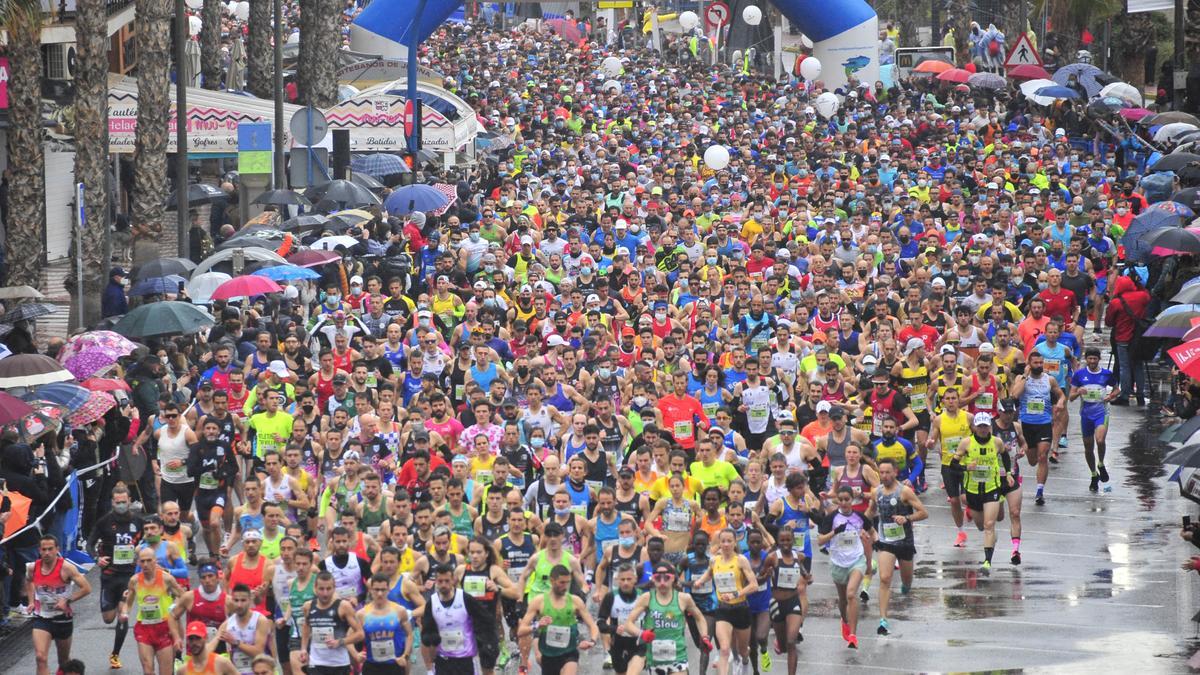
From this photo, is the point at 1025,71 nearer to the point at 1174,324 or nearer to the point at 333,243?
the point at 333,243

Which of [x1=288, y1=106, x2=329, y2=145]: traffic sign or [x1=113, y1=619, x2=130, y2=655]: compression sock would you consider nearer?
[x1=113, y1=619, x2=130, y2=655]: compression sock

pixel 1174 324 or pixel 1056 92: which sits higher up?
pixel 1056 92

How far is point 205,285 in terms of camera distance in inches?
874

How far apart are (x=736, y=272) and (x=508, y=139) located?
2435cm

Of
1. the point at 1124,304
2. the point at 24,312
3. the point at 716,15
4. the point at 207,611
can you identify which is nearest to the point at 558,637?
the point at 207,611

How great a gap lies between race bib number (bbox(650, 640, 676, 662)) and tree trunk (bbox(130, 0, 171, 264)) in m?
14.6

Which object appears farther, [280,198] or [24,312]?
[280,198]

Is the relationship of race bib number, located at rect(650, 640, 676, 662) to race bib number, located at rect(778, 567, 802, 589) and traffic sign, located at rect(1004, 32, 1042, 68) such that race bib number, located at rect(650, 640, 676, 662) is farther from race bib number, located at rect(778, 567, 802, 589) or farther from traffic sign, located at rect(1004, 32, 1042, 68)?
traffic sign, located at rect(1004, 32, 1042, 68)

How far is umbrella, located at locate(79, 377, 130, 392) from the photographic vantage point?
56.3ft

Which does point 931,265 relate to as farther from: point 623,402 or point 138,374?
point 138,374

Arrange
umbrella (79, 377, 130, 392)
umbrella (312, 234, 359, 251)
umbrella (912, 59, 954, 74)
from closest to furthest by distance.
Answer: umbrella (79, 377, 130, 392), umbrella (312, 234, 359, 251), umbrella (912, 59, 954, 74)

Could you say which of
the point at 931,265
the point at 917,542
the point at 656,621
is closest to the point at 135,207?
the point at 931,265

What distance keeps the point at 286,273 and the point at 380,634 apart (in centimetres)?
1046

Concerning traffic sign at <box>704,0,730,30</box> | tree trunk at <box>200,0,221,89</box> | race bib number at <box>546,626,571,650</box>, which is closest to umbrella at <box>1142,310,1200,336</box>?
race bib number at <box>546,626,571,650</box>
